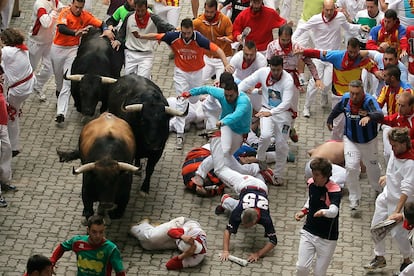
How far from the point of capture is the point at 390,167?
16.6m

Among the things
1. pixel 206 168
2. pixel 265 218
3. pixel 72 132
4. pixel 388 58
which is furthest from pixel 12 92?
pixel 388 58

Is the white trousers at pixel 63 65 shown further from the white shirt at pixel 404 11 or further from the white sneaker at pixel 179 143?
the white shirt at pixel 404 11

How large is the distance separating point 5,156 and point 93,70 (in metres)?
2.51

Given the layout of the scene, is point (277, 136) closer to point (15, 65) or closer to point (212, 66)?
point (212, 66)

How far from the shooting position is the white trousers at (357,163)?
18.0m

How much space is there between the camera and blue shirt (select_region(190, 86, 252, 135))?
59.4 ft

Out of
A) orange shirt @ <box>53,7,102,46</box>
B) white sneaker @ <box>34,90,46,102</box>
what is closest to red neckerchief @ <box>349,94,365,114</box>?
orange shirt @ <box>53,7,102,46</box>

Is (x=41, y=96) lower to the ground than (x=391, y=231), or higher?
higher

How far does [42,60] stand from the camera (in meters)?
21.4

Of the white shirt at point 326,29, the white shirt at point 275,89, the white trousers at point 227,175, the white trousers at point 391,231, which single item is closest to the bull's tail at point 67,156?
the white trousers at point 227,175

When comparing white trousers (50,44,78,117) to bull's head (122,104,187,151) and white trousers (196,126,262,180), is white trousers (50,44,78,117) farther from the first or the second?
white trousers (196,126,262,180)

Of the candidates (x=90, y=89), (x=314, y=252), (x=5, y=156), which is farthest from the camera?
(x=90, y=89)

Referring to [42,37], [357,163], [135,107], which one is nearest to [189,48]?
[135,107]

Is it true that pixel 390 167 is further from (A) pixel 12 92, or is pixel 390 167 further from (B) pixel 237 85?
→ (A) pixel 12 92
